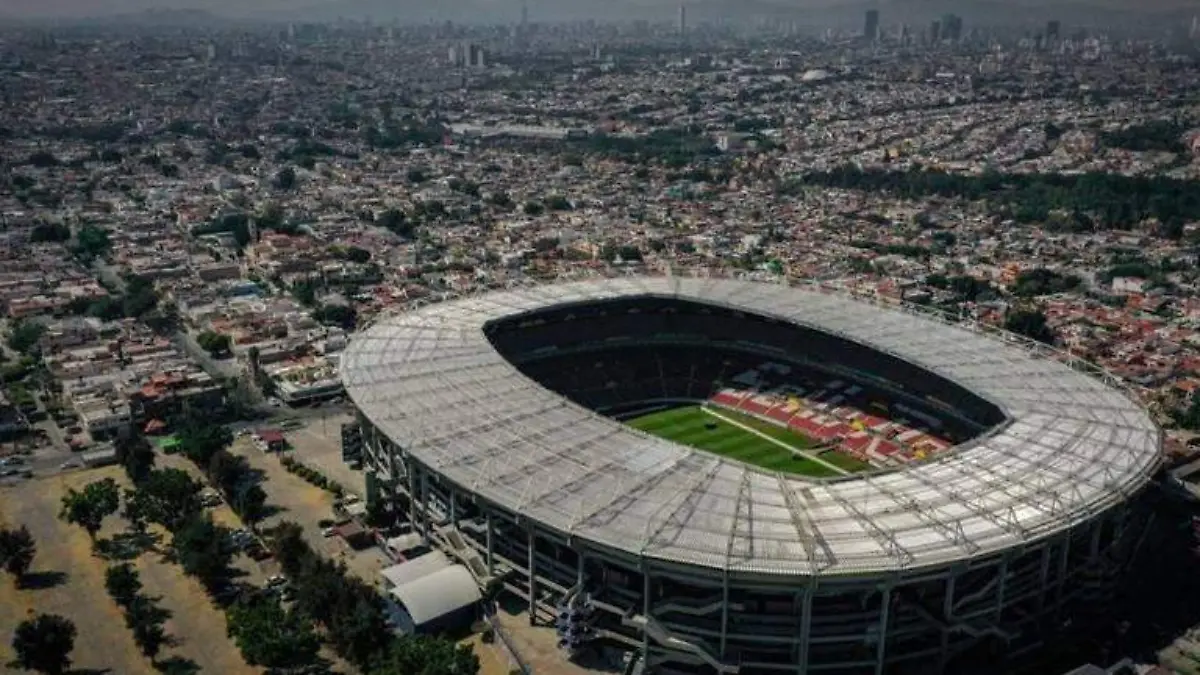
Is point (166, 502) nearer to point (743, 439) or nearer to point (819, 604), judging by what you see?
point (743, 439)

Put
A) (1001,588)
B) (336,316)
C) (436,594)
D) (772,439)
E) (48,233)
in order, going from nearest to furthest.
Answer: (1001,588) < (436,594) < (772,439) < (336,316) < (48,233)

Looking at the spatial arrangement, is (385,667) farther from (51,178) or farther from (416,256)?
(51,178)

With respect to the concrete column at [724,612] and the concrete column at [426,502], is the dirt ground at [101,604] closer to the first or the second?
the concrete column at [426,502]

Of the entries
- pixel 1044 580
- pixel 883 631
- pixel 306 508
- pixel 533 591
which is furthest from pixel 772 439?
pixel 306 508

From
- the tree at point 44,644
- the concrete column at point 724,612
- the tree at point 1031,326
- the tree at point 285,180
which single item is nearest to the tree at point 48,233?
the tree at point 285,180

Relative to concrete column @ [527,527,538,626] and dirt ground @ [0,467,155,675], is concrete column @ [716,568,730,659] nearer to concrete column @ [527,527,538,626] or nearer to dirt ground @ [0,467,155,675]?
concrete column @ [527,527,538,626]

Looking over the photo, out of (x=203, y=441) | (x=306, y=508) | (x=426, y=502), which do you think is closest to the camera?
(x=426, y=502)

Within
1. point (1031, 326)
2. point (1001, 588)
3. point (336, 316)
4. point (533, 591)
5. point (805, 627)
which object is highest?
point (1001, 588)
